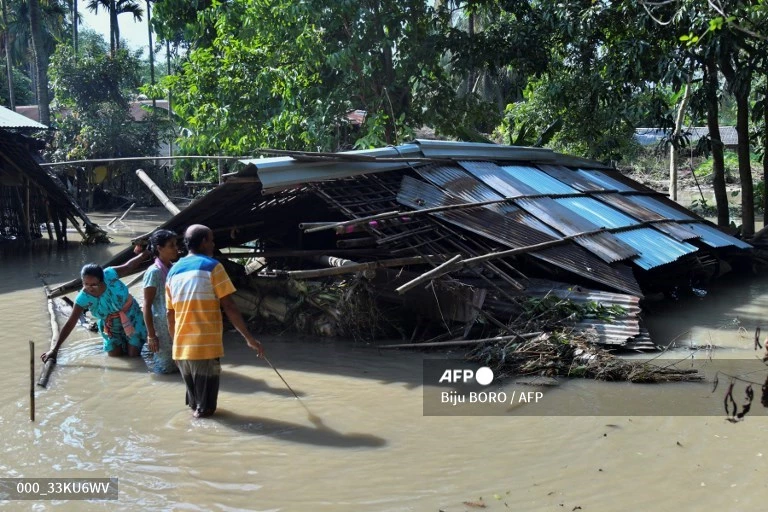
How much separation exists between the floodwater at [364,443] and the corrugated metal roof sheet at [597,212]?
76.4 inches

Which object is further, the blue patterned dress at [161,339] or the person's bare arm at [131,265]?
the person's bare arm at [131,265]

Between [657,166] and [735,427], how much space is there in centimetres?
2489

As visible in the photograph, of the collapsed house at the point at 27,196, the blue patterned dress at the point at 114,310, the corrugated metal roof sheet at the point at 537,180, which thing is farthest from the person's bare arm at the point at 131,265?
the collapsed house at the point at 27,196

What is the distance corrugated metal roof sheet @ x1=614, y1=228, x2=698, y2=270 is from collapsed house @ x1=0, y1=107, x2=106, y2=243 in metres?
11.0

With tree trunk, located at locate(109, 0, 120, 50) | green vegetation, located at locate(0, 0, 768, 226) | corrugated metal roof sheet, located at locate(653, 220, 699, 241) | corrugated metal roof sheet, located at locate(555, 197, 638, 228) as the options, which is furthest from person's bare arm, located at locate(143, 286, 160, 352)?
tree trunk, located at locate(109, 0, 120, 50)

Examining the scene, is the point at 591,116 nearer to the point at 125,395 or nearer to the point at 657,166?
the point at 125,395

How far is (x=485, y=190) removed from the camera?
25.5ft

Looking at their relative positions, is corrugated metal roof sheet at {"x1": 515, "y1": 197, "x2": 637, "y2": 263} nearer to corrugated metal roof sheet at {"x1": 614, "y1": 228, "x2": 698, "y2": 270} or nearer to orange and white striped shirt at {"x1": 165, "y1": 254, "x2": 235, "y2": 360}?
corrugated metal roof sheet at {"x1": 614, "y1": 228, "x2": 698, "y2": 270}

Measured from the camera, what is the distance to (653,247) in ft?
25.9

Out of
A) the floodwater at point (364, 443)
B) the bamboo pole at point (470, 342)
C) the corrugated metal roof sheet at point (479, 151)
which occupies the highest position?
the corrugated metal roof sheet at point (479, 151)

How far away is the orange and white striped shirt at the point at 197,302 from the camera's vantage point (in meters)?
4.65

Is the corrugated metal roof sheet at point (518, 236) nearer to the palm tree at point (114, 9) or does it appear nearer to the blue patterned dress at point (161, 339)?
the blue patterned dress at point (161, 339)

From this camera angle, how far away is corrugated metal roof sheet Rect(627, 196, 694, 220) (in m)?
9.71

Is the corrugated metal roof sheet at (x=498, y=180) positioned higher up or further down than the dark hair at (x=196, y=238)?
higher up
